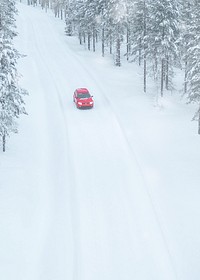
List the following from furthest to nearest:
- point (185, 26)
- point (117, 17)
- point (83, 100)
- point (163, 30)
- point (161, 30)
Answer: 1. point (117, 17)
2. point (185, 26)
3. point (161, 30)
4. point (163, 30)
5. point (83, 100)

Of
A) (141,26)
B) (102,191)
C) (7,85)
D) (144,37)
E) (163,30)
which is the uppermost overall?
(141,26)

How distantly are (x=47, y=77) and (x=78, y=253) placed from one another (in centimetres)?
3285

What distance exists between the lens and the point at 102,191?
19.9m

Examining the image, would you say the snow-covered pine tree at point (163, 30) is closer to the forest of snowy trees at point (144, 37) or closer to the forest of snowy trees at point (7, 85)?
the forest of snowy trees at point (144, 37)

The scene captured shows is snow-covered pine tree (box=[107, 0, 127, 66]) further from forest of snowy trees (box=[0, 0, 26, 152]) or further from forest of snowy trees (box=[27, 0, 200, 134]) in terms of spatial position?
forest of snowy trees (box=[0, 0, 26, 152])

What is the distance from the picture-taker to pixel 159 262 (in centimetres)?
1448

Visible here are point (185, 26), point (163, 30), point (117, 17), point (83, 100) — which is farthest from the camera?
point (117, 17)

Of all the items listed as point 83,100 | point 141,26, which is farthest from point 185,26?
point 83,100

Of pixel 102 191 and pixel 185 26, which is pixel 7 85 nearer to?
pixel 102 191

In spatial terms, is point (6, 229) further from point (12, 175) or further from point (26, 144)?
point (26, 144)

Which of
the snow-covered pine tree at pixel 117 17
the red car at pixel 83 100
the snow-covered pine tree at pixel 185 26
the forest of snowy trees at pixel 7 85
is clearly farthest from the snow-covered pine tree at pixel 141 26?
the forest of snowy trees at pixel 7 85

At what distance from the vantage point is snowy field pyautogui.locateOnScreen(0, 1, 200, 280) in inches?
569

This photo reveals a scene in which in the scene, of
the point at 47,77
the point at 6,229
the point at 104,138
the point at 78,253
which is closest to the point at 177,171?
the point at 104,138

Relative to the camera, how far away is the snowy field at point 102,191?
47.4 feet
